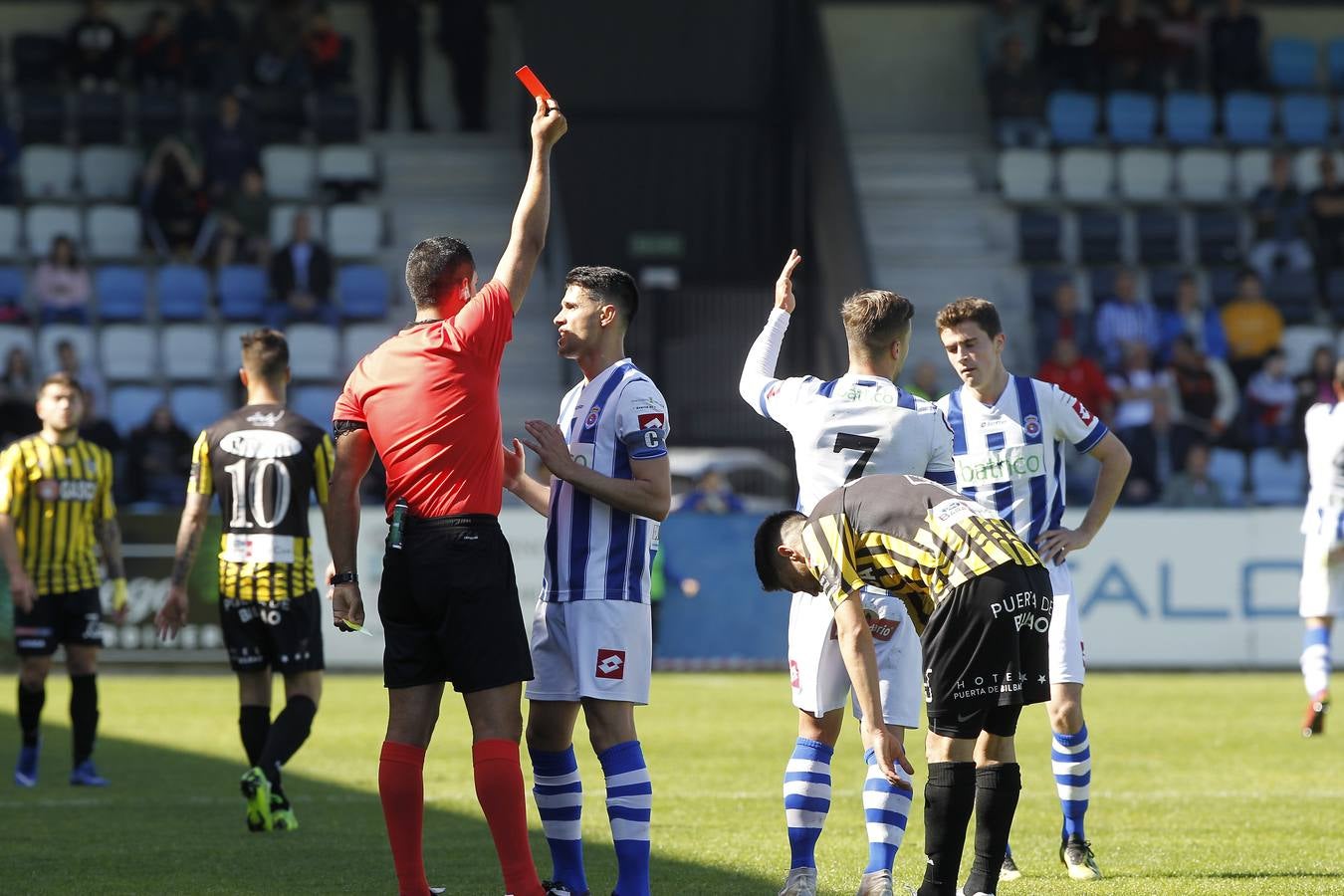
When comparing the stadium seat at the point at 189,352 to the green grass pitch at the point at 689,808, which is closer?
the green grass pitch at the point at 689,808

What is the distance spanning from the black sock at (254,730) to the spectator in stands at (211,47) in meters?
16.4

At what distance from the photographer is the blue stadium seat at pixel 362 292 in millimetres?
22219

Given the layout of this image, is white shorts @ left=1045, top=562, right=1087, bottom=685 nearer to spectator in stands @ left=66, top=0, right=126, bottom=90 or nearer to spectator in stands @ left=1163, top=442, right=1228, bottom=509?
spectator in stands @ left=1163, top=442, right=1228, bottom=509

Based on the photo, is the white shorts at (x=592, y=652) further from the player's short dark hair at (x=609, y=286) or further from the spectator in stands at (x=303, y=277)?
the spectator in stands at (x=303, y=277)

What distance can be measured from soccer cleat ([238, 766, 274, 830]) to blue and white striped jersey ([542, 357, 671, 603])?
8.05ft

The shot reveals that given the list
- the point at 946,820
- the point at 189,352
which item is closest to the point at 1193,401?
the point at 189,352

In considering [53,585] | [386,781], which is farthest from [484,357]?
[53,585]

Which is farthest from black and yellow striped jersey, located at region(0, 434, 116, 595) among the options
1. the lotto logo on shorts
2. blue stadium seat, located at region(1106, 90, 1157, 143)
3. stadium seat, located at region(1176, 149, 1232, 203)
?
blue stadium seat, located at region(1106, 90, 1157, 143)

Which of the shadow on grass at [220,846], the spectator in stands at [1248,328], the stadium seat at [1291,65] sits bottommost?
the shadow on grass at [220,846]

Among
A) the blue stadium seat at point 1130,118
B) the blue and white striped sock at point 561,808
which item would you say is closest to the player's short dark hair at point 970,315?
the blue and white striped sock at point 561,808

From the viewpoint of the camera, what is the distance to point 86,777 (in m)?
10.2

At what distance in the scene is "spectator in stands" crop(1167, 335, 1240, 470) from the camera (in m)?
20.1

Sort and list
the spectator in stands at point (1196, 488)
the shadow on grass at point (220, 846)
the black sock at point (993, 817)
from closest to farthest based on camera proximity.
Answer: the black sock at point (993, 817), the shadow on grass at point (220, 846), the spectator in stands at point (1196, 488)

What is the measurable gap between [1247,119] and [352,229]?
11.3 m
